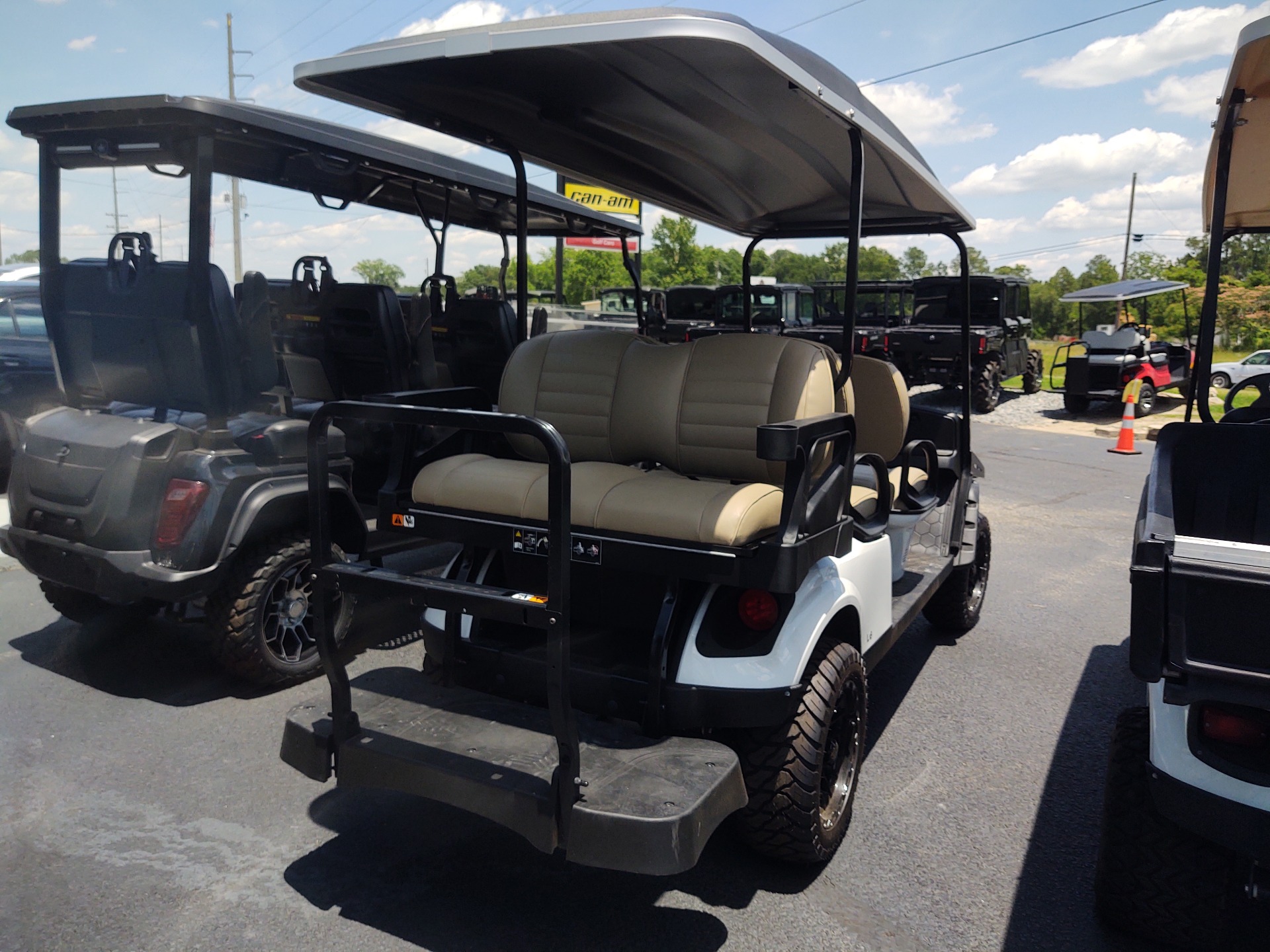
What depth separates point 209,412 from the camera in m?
3.88

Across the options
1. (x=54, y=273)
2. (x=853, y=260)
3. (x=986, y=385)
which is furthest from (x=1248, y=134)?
(x=986, y=385)

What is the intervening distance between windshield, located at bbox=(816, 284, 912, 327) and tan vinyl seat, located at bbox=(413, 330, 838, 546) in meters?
15.9

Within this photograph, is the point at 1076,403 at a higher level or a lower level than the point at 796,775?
higher

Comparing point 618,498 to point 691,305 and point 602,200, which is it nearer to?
point 691,305

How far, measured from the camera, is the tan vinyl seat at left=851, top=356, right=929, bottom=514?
4258mm

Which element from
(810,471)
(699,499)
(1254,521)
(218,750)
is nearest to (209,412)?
(218,750)

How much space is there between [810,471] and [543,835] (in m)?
1.23

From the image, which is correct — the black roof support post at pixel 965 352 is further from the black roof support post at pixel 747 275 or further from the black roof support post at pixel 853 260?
the black roof support post at pixel 853 260

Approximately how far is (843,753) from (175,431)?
2.92m

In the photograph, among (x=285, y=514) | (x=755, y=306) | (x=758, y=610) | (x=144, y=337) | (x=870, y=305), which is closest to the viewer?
(x=758, y=610)

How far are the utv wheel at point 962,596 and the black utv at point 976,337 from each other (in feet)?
33.2

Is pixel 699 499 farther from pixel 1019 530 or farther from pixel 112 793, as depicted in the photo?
pixel 1019 530

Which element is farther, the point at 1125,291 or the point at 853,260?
the point at 1125,291

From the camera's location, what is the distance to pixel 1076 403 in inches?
599
